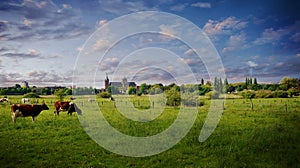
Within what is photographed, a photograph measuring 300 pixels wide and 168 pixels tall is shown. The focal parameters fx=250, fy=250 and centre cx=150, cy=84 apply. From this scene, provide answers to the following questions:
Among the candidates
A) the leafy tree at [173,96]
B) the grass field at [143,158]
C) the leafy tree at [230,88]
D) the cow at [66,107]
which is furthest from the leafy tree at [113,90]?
the leafy tree at [230,88]

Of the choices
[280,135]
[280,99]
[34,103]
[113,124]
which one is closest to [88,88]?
[113,124]

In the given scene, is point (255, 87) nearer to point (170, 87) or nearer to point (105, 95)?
point (170, 87)

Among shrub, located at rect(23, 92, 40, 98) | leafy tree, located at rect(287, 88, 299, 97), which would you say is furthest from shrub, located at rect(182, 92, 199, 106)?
shrub, located at rect(23, 92, 40, 98)

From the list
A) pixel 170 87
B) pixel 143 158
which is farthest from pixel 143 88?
pixel 143 158

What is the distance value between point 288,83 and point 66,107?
1535 centimetres

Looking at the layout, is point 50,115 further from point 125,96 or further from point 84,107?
point 125,96

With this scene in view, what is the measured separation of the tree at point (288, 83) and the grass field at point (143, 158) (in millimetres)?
5982

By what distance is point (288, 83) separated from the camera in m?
18.1

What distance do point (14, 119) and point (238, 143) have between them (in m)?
8.98

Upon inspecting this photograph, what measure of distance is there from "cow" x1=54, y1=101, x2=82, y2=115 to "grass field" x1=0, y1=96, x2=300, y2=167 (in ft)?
4.02

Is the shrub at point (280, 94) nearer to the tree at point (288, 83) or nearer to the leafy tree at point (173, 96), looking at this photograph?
the tree at point (288, 83)

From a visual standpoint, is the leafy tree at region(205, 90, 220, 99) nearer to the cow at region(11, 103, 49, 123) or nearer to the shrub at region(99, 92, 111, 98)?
the shrub at region(99, 92, 111, 98)

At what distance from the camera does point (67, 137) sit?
9.07 m

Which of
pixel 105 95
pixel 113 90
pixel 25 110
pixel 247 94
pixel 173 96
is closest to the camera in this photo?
pixel 25 110
